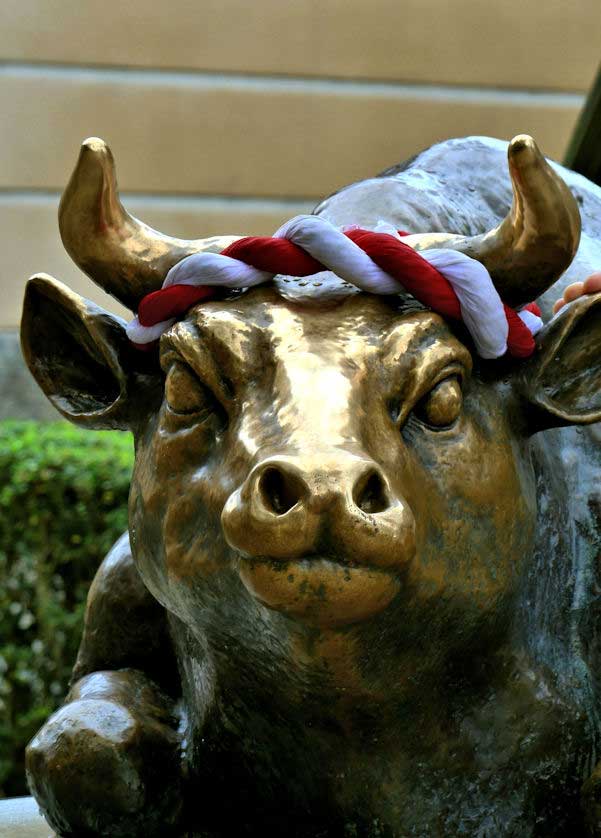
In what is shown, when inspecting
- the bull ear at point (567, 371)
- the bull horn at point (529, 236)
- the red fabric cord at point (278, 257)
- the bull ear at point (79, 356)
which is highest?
the bull horn at point (529, 236)

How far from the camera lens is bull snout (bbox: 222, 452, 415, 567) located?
2.16 m

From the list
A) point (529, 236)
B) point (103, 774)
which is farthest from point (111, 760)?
point (529, 236)

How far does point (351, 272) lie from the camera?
101 inches

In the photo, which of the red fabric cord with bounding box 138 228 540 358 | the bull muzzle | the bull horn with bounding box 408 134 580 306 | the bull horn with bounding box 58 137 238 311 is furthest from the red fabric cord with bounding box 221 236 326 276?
the bull muzzle

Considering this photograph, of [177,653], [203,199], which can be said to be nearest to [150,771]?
[177,653]

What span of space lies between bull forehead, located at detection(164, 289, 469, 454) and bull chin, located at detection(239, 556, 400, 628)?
210 millimetres

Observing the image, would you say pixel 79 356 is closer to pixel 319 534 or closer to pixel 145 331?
pixel 145 331

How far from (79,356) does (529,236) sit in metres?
0.92

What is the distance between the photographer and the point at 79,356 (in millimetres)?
2967

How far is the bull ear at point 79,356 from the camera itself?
9.32 feet

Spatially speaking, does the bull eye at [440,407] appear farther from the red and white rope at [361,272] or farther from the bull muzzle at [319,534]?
the bull muzzle at [319,534]

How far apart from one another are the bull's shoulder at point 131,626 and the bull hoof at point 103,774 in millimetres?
284

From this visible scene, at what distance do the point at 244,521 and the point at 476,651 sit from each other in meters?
0.66

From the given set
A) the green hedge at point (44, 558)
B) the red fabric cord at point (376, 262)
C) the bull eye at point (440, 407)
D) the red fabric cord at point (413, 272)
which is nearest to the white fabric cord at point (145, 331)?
the red fabric cord at point (376, 262)
